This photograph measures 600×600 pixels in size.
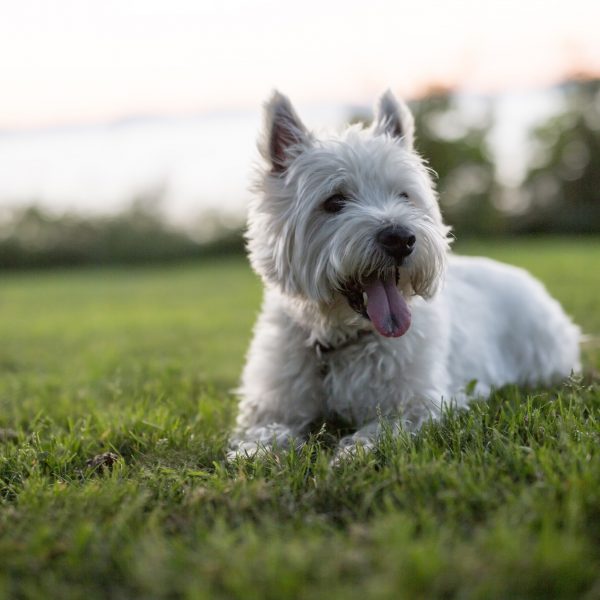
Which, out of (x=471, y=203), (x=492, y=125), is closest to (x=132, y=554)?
(x=471, y=203)

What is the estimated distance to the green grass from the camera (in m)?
2.30

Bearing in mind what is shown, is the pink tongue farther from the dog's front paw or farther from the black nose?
the dog's front paw

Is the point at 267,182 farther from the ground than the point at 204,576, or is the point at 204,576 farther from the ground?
the point at 267,182

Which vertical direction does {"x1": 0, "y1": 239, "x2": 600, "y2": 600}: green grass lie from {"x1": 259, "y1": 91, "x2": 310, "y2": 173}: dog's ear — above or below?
below

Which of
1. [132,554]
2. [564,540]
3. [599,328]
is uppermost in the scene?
[564,540]

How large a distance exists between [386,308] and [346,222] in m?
0.53

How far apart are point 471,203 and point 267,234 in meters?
31.8

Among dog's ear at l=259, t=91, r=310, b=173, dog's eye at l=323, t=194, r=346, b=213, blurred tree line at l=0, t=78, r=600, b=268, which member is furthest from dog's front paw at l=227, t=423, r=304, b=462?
blurred tree line at l=0, t=78, r=600, b=268

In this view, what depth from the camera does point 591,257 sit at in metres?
20.1

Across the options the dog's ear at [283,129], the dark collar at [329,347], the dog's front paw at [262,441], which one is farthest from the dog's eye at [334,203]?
the dog's front paw at [262,441]

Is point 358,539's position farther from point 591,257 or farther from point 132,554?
point 591,257

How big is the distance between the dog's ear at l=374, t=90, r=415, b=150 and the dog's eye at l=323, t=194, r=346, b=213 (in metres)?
0.76

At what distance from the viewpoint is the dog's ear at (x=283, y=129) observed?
4664 mm

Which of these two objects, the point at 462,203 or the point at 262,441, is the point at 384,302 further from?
the point at 462,203
